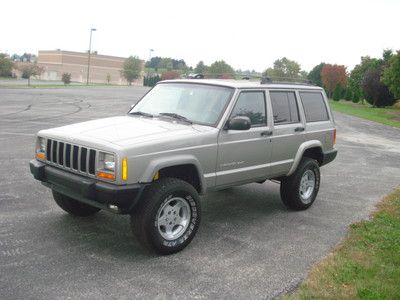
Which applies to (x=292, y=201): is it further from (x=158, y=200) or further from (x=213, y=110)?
(x=158, y=200)

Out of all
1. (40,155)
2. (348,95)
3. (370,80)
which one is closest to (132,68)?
(348,95)

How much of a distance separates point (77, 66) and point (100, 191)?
11101 centimetres

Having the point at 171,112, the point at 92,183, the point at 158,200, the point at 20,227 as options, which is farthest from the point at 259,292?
the point at 20,227

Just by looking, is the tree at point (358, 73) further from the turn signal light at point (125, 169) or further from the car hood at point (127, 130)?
the turn signal light at point (125, 169)

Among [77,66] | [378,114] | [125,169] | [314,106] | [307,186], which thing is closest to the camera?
[125,169]

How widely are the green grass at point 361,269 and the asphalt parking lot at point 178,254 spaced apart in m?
0.19

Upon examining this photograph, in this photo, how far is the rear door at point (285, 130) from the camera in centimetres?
645

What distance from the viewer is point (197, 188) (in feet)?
18.0

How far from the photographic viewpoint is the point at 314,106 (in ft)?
24.6

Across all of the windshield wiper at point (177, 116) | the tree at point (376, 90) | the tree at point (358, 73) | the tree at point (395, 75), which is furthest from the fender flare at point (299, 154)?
the tree at point (358, 73)

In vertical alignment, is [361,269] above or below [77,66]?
below

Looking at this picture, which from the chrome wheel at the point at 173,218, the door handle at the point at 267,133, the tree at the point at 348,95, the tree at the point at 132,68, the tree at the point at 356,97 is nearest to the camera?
the chrome wheel at the point at 173,218

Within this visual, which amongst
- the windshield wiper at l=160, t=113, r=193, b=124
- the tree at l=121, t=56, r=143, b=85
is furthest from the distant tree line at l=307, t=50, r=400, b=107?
the tree at l=121, t=56, r=143, b=85

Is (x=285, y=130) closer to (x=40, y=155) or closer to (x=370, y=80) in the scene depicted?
(x=40, y=155)
